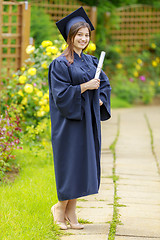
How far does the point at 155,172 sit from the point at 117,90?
553 centimetres

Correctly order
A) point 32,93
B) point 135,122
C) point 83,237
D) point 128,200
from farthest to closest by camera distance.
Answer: point 135,122, point 32,93, point 128,200, point 83,237

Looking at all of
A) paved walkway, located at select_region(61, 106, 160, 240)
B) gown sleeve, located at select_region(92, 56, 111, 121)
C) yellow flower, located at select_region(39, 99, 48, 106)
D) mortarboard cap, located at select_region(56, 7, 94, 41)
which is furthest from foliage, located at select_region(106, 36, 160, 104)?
mortarboard cap, located at select_region(56, 7, 94, 41)

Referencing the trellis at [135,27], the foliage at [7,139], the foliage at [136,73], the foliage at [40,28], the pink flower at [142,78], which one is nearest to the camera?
the foliage at [7,139]

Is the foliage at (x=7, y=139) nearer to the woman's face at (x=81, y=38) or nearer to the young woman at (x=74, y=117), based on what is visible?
the young woman at (x=74, y=117)

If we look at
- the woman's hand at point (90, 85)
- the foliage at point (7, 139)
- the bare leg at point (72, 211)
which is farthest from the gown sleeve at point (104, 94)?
the foliage at point (7, 139)

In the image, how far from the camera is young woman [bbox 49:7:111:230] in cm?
294

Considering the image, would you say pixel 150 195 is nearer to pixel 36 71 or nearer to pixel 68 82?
pixel 68 82

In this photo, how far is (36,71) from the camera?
574 centimetres

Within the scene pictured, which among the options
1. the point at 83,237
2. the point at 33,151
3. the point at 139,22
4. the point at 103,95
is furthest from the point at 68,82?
the point at 139,22

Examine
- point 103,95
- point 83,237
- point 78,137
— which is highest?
point 103,95

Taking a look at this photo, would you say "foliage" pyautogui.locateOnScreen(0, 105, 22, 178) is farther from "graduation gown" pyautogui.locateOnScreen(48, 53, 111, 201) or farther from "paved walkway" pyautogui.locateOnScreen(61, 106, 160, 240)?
"graduation gown" pyautogui.locateOnScreen(48, 53, 111, 201)

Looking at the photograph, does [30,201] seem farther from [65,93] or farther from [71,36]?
[71,36]

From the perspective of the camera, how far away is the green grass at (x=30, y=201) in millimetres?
2952

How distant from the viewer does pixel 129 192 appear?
4.02 m
